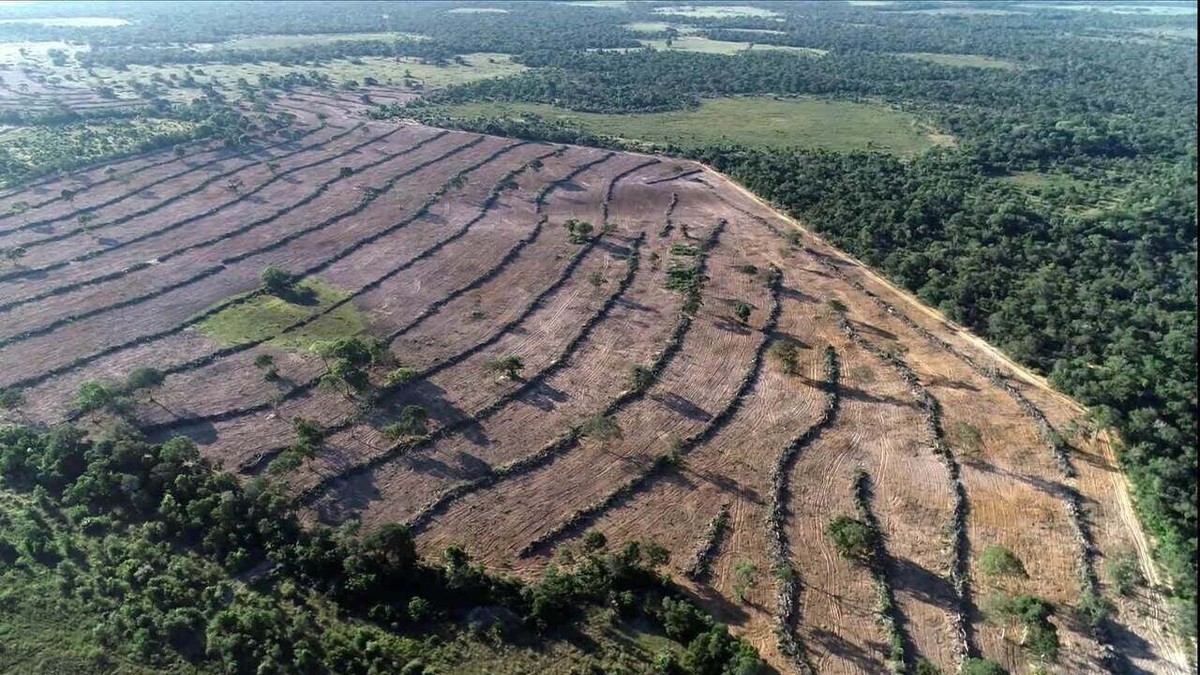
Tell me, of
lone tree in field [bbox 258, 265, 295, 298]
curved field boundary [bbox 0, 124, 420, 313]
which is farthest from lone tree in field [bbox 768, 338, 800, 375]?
curved field boundary [bbox 0, 124, 420, 313]

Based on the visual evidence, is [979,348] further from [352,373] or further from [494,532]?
[352,373]

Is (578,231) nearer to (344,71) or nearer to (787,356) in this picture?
(787,356)

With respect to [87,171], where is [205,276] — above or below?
below

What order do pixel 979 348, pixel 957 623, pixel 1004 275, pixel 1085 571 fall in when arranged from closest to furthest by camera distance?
1. pixel 957 623
2. pixel 1085 571
3. pixel 979 348
4. pixel 1004 275

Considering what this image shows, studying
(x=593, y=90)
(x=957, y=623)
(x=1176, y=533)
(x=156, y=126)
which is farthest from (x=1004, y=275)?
(x=156, y=126)

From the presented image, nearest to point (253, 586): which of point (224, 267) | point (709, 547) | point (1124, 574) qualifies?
point (709, 547)
